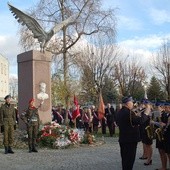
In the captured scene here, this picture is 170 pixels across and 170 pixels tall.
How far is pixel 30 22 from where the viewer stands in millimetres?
18188

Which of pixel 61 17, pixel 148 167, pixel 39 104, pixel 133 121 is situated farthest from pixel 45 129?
pixel 61 17

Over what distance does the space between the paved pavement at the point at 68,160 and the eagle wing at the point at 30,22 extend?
579cm

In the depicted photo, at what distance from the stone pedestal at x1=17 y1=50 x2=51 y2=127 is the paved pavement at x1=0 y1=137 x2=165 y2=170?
3126 mm

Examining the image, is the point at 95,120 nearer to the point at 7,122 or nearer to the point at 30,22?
the point at 30,22

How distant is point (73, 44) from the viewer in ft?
121

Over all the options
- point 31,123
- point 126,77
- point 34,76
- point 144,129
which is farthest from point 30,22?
point 126,77

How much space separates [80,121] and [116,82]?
3174 cm

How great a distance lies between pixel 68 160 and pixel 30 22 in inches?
316

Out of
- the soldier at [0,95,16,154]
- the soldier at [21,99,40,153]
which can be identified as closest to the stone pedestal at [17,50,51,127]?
the soldier at [21,99,40,153]

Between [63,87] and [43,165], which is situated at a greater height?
[63,87]

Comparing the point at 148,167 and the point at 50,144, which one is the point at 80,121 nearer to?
the point at 50,144

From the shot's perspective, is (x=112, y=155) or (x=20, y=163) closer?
(x=20, y=163)

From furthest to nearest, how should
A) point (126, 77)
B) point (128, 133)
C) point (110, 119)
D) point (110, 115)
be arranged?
point (126, 77), point (110, 115), point (110, 119), point (128, 133)

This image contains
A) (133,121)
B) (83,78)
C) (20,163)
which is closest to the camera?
(133,121)
